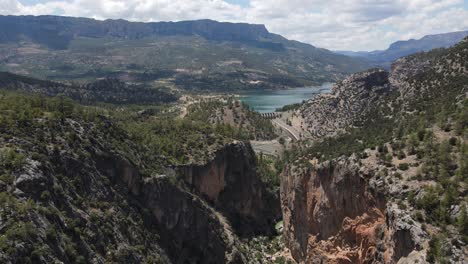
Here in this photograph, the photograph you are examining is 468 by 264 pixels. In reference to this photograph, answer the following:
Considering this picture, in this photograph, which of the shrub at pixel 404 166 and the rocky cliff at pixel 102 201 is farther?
the shrub at pixel 404 166

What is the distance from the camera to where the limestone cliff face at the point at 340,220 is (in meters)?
39.1

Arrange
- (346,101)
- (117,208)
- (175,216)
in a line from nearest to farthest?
(117,208) → (175,216) → (346,101)

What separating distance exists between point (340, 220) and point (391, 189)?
10.1m

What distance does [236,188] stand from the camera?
83.1 meters

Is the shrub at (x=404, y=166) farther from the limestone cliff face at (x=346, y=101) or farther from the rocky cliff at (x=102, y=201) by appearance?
the limestone cliff face at (x=346, y=101)

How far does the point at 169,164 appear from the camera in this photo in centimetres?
7175

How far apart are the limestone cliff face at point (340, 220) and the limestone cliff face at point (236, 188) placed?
61.6 feet

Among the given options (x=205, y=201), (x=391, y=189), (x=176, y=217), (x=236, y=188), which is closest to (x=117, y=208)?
(x=176, y=217)

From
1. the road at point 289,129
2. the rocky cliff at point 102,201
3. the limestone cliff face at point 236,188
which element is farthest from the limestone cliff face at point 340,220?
the road at point 289,129

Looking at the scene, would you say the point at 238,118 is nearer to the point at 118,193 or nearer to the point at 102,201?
the point at 118,193

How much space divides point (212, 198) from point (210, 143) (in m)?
10.6

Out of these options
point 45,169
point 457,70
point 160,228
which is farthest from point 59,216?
point 457,70

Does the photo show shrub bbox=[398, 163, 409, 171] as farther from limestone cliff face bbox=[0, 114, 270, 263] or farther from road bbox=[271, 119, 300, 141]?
→ road bbox=[271, 119, 300, 141]

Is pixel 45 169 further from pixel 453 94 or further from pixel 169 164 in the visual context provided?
pixel 453 94
